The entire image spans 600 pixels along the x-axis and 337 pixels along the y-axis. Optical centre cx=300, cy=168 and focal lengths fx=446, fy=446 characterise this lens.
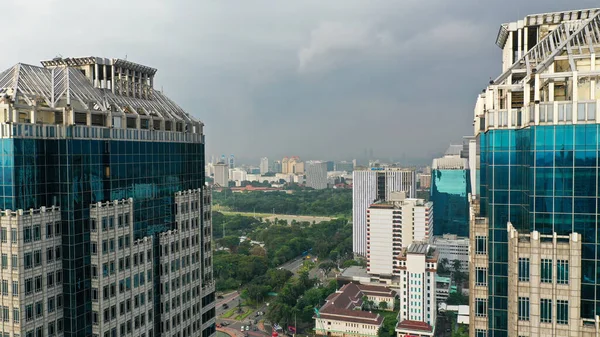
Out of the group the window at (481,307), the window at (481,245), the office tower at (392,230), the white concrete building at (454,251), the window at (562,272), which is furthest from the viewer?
the white concrete building at (454,251)

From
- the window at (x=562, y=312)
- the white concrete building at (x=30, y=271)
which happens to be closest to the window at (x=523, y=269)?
the window at (x=562, y=312)

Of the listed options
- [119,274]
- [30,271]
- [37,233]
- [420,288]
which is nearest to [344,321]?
[420,288]

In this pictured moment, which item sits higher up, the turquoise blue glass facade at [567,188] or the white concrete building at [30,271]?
the turquoise blue glass facade at [567,188]

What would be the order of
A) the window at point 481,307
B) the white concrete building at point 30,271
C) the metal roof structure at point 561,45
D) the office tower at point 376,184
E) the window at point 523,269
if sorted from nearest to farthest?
the window at point 523,269 → the metal roof structure at point 561,45 → the white concrete building at point 30,271 → the window at point 481,307 → the office tower at point 376,184

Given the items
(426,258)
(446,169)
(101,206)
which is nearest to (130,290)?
(101,206)

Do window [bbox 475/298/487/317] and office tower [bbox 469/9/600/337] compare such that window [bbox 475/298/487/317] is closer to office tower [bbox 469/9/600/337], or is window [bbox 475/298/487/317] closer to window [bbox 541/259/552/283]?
office tower [bbox 469/9/600/337]

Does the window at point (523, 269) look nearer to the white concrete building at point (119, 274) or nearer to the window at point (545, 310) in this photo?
the window at point (545, 310)

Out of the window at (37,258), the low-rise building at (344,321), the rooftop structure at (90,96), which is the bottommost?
Answer: the low-rise building at (344,321)

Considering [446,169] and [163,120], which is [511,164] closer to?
[163,120]

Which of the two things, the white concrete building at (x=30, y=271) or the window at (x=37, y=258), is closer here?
the white concrete building at (x=30, y=271)

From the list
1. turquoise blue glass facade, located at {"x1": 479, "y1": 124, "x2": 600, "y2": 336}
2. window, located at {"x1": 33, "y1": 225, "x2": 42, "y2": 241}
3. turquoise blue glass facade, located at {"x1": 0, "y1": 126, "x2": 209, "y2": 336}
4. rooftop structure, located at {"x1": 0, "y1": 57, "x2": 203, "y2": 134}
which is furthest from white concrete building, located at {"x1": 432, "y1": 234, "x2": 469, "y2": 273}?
window, located at {"x1": 33, "y1": 225, "x2": 42, "y2": 241}
